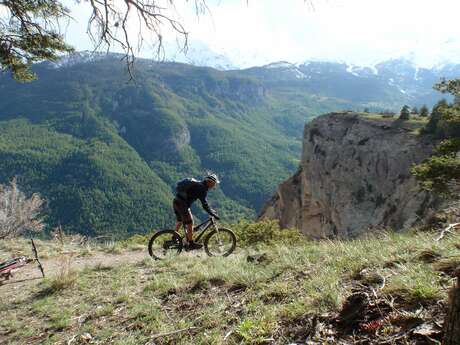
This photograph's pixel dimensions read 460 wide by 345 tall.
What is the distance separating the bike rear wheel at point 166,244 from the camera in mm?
10695

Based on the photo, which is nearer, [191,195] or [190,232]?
[191,195]

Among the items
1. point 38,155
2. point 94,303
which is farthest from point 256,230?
point 38,155

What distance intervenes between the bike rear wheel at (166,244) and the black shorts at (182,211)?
1.56 ft

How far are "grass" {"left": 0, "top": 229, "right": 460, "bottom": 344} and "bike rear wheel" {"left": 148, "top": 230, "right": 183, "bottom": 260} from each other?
6.76 feet

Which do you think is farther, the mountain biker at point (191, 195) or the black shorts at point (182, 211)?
the black shorts at point (182, 211)

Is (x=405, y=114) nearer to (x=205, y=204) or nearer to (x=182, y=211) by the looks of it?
(x=205, y=204)

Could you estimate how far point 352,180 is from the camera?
143 feet

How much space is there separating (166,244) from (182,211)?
105 centimetres

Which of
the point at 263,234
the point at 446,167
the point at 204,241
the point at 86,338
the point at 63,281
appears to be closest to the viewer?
the point at 86,338

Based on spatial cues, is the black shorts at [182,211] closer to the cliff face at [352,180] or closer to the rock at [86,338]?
the rock at [86,338]

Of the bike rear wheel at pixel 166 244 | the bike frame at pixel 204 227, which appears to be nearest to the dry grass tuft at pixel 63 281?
the bike rear wheel at pixel 166 244

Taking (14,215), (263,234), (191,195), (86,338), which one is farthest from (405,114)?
(86,338)

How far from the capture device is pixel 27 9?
8281 mm

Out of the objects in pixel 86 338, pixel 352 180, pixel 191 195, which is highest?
pixel 191 195
